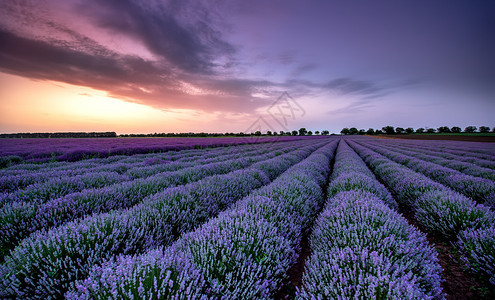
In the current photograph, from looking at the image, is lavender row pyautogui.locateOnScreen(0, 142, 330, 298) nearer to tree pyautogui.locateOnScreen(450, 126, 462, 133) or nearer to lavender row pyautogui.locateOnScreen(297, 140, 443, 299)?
lavender row pyautogui.locateOnScreen(297, 140, 443, 299)

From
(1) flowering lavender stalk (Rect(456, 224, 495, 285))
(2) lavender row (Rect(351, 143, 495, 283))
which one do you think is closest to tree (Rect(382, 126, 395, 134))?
(2) lavender row (Rect(351, 143, 495, 283))

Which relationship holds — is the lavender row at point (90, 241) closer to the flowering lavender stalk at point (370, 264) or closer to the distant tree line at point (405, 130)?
the flowering lavender stalk at point (370, 264)

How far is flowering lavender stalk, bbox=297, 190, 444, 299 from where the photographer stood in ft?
4.75

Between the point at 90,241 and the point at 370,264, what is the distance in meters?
2.82

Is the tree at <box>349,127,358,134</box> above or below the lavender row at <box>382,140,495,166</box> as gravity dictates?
above

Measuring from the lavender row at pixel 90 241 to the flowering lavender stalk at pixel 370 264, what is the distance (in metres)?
1.94

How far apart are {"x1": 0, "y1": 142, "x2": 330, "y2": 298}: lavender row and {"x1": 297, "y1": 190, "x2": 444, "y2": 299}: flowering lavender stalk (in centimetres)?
194

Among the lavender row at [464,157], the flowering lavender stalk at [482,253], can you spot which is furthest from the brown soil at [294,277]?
the lavender row at [464,157]

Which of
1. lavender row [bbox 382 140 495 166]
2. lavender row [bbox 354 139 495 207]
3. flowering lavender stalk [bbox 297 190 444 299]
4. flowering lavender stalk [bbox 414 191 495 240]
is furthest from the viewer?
lavender row [bbox 382 140 495 166]

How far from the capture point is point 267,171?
693cm

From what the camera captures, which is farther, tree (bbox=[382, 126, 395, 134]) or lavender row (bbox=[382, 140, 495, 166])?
tree (bbox=[382, 126, 395, 134])

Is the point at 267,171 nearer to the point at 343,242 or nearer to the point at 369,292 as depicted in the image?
the point at 343,242

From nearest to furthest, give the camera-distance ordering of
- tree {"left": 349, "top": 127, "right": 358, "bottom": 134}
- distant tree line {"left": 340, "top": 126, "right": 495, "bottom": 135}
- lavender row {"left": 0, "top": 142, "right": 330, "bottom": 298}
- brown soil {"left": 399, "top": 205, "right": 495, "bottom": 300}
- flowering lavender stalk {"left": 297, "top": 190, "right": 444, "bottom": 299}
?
flowering lavender stalk {"left": 297, "top": 190, "right": 444, "bottom": 299}, lavender row {"left": 0, "top": 142, "right": 330, "bottom": 298}, brown soil {"left": 399, "top": 205, "right": 495, "bottom": 300}, distant tree line {"left": 340, "top": 126, "right": 495, "bottom": 135}, tree {"left": 349, "top": 127, "right": 358, "bottom": 134}

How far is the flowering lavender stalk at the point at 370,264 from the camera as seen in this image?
145cm
